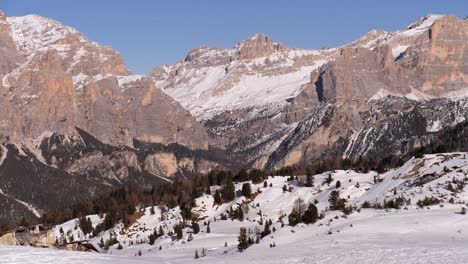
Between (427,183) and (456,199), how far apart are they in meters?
8.34

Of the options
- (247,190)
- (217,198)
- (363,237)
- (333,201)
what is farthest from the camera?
(217,198)

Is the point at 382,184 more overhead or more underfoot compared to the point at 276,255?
A: more overhead

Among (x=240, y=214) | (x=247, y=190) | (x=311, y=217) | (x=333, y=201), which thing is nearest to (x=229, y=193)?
(x=247, y=190)

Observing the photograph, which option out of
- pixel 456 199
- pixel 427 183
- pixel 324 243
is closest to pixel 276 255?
pixel 324 243

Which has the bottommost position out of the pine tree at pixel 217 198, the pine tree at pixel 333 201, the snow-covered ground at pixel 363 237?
the snow-covered ground at pixel 363 237

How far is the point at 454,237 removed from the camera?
31469 mm

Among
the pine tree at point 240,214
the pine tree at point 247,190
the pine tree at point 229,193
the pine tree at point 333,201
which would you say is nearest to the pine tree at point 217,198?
the pine tree at point 229,193

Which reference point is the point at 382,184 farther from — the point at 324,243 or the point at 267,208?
the point at 324,243

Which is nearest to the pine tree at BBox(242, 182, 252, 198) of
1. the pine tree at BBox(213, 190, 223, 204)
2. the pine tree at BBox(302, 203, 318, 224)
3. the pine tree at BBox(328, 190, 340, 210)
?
the pine tree at BBox(213, 190, 223, 204)

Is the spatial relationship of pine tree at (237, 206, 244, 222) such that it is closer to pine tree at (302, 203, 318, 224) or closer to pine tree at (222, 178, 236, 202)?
pine tree at (222, 178, 236, 202)

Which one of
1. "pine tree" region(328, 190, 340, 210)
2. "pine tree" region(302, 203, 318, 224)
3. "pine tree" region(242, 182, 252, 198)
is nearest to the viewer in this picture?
"pine tree" region(302, 203, 318, 224)

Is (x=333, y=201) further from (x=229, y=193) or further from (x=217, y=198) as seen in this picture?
(x=217, y=198)

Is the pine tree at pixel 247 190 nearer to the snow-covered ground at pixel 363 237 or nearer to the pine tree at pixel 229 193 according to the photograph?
the pine tree at pixel 229 193

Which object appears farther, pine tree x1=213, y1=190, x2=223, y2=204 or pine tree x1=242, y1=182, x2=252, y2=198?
pine tree x1=213, y1=190, x2=223, y2=204
